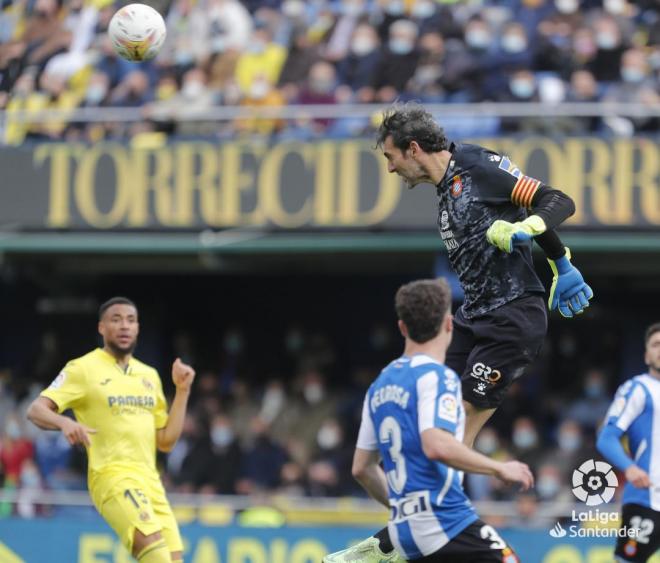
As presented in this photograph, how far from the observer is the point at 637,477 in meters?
8.66

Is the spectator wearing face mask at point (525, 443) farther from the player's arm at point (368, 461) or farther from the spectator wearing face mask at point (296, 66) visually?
the player's arm at point (368, 461)

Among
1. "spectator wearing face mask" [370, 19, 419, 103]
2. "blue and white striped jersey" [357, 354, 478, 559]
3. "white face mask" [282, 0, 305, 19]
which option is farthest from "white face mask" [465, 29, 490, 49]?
"blue and white striped jersey" [357, 354, 478, 559]

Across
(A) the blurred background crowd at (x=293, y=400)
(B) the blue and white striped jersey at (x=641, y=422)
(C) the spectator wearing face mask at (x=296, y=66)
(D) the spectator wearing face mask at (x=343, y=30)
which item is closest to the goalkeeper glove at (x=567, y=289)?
(B) the blue and white striped jersey at (x=641, y=422)

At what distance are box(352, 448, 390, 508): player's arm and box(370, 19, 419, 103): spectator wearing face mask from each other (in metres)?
9.30

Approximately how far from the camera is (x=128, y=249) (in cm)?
1658

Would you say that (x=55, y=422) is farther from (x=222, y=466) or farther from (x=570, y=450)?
(x=570, y=450)

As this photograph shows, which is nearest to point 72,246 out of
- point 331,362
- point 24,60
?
point 24,60

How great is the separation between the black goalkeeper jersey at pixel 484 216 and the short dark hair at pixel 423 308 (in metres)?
1.08

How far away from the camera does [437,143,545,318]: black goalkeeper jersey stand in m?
7.54

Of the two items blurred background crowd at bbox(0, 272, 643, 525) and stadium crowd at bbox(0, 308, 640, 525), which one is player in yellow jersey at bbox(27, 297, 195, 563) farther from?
stadium crowd at bbox(0, 308, 640, 525)

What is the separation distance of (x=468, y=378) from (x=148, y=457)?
269 centimetres

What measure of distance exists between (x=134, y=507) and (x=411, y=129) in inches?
126

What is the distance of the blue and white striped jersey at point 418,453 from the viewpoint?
6410 millimetres

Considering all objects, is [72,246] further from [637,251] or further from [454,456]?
[454,456]
